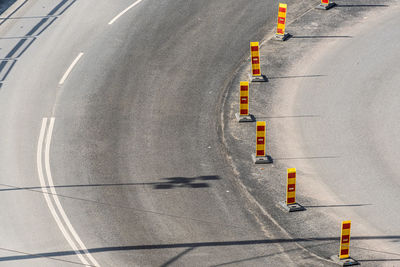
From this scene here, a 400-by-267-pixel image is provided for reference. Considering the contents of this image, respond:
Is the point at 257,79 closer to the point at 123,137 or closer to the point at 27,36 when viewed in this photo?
the point at 123,137

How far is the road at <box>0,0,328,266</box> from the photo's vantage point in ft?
61.7

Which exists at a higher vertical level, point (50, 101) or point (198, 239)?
point (50, 101)

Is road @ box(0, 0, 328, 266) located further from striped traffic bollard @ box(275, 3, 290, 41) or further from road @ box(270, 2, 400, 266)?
road @ box(270, 2, 400, 266)

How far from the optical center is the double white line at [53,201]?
1841cm

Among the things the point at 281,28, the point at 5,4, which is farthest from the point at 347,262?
the point at 5,4

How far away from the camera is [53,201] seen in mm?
20672

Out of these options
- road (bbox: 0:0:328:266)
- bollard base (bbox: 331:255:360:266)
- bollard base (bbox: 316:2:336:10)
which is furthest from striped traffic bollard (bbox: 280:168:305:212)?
bollard base (bbox: 316:2:336:10)

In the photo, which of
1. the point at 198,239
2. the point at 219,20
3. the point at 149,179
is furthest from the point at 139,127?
the point at 219,20

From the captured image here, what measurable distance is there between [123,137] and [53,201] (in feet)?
12.5

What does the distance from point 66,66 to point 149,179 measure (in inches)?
316

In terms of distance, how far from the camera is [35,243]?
1888 cm

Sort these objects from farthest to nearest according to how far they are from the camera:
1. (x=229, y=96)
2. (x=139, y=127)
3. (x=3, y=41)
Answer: (x=3, y=41) < (x=229, y=96) < (x=139, y=127)

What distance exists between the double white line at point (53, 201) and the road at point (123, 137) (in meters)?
0.04

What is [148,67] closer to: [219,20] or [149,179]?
[219,20]
